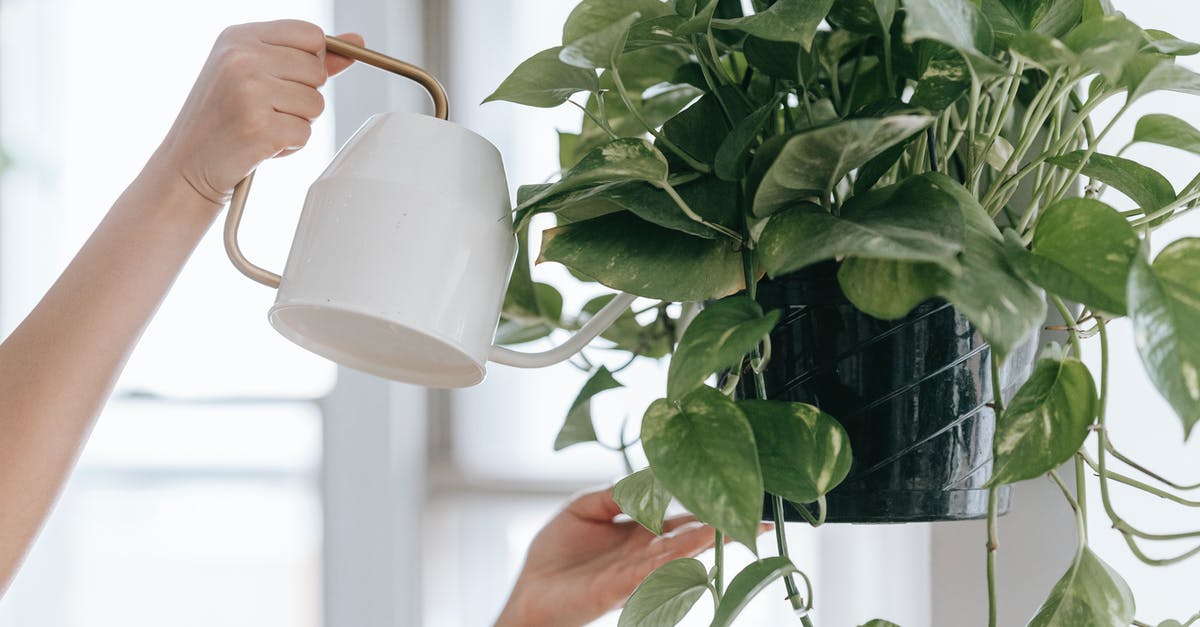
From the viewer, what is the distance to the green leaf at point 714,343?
307 millimetres

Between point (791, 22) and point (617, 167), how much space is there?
82 millimetres

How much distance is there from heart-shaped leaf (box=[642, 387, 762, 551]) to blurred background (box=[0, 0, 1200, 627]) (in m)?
1.19

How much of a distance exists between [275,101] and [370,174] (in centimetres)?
15

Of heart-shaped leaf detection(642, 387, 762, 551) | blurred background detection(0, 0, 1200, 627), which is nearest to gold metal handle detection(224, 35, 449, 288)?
heart-shaped leaf detection(642, 387, 762, 551)

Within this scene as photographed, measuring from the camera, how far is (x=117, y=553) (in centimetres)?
190

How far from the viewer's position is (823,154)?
308 mm

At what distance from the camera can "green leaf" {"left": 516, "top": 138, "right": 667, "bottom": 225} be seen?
35 centimetres

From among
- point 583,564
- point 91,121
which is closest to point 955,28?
point 583,564

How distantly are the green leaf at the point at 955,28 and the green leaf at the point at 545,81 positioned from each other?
0.52 ft

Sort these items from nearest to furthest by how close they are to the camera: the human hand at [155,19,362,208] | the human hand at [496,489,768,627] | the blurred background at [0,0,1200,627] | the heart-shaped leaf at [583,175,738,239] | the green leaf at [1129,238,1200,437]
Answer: the green leaf at [1129,238,1200,437]
the heart-shaped leaf at [583,175,738,239]
the human hand at [155,19,362,208]
the human hand at [496,489,768,627]
the blurred background at [0,0,1200,627]

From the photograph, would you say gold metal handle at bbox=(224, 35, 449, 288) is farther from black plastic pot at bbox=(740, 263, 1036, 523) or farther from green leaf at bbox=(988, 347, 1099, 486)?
green leaf at bbox=(988, 347, 1099, 486)

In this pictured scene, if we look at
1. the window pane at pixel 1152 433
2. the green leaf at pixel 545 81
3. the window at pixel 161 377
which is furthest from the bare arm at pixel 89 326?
the window at pixel 161 377

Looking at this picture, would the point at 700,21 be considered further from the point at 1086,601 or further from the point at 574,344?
the point at 1086,601

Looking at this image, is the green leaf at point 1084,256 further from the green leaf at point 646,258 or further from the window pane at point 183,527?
the window pane at point 183,527
